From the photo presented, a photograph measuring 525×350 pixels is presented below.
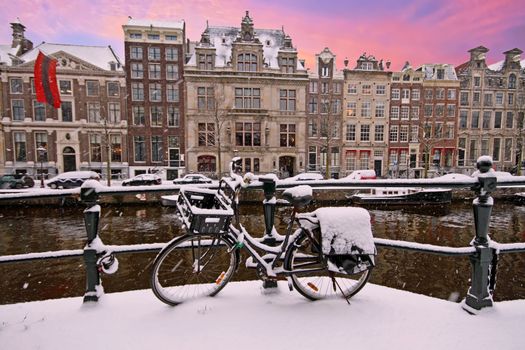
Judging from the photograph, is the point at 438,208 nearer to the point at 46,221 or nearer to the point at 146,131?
the point at 46,221

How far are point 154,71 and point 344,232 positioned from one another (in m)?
33.4

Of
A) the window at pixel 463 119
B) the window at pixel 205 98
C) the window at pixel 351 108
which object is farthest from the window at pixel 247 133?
the window at pixel 463 119

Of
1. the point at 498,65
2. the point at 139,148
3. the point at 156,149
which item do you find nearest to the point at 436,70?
the point at 498,65

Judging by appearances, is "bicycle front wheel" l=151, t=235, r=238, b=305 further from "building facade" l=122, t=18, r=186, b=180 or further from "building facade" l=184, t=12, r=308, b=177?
"building facade" l=122, t=18, r=186, b=180

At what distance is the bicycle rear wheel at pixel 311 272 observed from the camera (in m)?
2.48

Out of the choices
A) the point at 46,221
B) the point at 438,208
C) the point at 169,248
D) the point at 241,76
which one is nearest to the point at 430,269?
the point at 169,248

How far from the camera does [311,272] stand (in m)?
2.48

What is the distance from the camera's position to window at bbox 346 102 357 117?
113 feet

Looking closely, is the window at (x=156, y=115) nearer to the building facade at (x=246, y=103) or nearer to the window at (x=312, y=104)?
the building facade at (x=246, y=103)

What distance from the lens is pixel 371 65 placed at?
34.5 m

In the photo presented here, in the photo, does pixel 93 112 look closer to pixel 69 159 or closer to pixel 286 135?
pixel 69 159

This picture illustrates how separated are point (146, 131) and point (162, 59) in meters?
7.62

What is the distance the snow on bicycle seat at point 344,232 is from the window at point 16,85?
123 feet

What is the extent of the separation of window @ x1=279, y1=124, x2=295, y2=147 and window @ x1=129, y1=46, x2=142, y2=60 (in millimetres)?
16255
